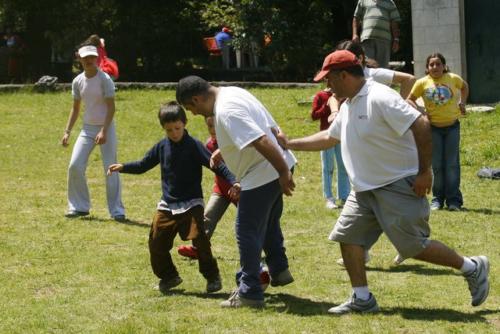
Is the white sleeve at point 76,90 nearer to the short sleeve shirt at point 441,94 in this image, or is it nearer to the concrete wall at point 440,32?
the short sleeve shirt at point 441,94

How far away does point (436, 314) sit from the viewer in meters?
7.21

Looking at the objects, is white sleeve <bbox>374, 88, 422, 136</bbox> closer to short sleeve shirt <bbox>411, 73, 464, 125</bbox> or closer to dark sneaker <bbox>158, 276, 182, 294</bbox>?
dark sneaker <bbox>158, 276, 182, 294</bbox>

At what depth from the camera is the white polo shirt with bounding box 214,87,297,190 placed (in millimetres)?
7055

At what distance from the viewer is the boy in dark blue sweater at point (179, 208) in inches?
316

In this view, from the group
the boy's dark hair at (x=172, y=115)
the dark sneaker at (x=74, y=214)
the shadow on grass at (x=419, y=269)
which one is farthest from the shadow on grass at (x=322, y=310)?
the dark sneaker at (x=74, y=214)

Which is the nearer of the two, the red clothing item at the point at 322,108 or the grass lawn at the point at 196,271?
the grass lawn at the point at 196,271

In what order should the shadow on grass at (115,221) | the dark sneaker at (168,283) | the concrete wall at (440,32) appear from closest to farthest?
the dark sneaker at (168,283)
the shadow on grass at (115,221)
the concrete wall at (440,32)

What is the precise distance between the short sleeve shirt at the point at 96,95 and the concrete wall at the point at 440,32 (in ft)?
27.0

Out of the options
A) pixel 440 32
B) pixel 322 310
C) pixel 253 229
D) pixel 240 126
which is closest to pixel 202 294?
pixel 253 229

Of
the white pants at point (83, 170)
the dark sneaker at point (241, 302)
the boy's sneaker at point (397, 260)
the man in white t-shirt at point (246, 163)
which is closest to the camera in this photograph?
the man in white t-shirt at point (246, 163)

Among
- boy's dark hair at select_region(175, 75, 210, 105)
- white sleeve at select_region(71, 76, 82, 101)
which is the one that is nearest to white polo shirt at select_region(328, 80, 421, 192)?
boy's dark hair at select_region(175, 75, 210, 105)

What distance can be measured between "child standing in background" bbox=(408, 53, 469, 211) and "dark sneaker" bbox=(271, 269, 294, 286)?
4245 millimetres

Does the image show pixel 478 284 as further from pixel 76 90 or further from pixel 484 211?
pixel 76 90

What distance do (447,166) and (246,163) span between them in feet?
17.0
